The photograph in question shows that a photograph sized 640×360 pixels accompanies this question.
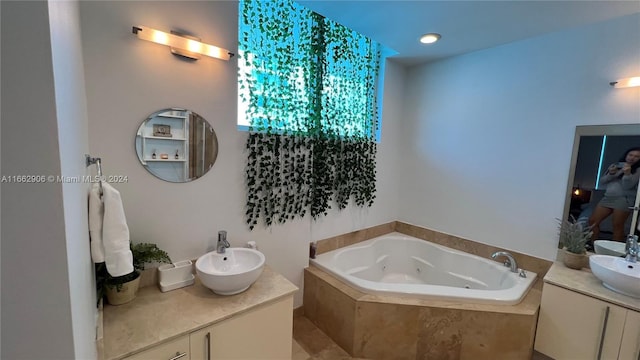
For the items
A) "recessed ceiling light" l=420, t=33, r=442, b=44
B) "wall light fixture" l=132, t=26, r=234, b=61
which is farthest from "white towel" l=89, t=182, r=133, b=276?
"recessed ceiling light" l=420, t=33, r=442, b=44

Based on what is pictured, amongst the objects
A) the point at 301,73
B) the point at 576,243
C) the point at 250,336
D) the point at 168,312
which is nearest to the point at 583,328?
the point at 576,243

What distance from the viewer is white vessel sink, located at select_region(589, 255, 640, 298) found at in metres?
1.69

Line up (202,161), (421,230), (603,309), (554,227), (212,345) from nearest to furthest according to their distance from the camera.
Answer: (212,345), (603,309), (202,161), (554,227), (421,230)

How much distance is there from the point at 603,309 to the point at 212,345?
2.51m

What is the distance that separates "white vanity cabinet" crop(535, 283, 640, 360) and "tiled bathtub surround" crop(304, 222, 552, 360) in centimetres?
12

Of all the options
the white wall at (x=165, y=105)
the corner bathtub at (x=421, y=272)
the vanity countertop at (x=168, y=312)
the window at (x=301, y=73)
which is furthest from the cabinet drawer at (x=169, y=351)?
the window at (x=301, y=73)

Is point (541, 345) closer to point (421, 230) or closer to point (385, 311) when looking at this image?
point (385, 311)

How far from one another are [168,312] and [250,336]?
1.60 ft

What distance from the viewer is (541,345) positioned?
1.99 meters

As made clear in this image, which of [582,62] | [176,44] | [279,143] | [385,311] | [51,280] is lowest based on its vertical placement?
[385,311]

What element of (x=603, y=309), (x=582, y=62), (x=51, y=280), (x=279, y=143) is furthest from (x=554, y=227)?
(x=51, y=280)

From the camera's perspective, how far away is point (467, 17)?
6.81ft

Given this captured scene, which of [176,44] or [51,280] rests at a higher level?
[176,44]

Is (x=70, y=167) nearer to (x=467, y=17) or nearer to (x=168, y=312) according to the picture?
(x=168, y=312)
